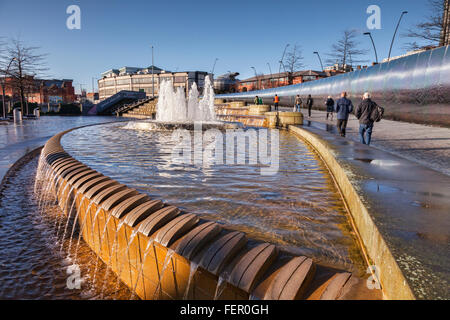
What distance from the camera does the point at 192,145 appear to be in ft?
35.4

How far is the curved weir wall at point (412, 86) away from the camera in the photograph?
39.9ft

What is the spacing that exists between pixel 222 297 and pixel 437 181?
3315 mm

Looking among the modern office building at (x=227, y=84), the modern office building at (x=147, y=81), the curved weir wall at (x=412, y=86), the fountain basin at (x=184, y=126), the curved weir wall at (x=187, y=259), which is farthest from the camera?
the modern office building at (x=227, y=84)

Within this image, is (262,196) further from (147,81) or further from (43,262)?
(147,81)

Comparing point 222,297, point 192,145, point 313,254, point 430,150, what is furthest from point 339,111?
point 222,297

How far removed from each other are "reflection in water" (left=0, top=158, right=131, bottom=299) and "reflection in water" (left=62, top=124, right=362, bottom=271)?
4.23 feet

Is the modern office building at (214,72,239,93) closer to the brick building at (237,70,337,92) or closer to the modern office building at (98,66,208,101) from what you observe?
the brick building at (237,70,337,92)

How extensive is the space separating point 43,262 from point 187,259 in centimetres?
227

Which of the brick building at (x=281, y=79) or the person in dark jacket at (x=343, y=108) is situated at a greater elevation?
the brick building at (x=281, y=79)

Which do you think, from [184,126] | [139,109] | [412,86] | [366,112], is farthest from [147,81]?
[366,112]

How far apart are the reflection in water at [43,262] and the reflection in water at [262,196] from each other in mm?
1289

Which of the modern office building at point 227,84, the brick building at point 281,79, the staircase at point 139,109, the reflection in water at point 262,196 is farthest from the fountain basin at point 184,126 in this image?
the modern office building at point 227,84

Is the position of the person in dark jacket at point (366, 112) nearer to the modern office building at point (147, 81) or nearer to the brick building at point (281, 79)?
the brick building at point (281, 79)
